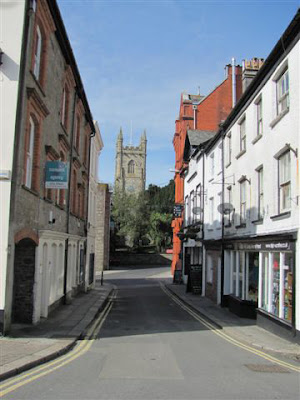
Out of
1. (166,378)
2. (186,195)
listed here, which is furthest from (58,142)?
(186,195)

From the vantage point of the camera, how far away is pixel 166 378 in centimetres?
738

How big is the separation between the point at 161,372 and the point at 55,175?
7.98m

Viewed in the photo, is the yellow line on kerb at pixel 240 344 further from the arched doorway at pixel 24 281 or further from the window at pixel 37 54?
the window at pixel 37 54

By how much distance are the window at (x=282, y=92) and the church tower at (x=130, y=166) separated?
10000 cm

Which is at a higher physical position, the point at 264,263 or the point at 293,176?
the point at 293,176

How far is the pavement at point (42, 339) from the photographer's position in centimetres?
795

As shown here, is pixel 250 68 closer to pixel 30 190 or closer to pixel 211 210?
pixel 211 210

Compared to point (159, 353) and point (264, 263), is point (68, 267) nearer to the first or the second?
point (264, 263)

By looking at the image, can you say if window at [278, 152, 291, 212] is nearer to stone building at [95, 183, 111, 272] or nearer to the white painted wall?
the white painted wall

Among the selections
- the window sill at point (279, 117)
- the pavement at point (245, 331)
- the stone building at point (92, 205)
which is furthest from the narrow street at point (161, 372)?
the stone building at point (92, 205)

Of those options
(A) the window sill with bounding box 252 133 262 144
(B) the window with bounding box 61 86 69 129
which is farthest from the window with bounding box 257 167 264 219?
(B) the window with bounding box 61 86 69 129

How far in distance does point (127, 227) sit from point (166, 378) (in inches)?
2183

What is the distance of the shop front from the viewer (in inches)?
472

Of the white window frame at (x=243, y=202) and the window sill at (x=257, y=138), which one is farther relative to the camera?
the white window frame at (x=243, y=202)
